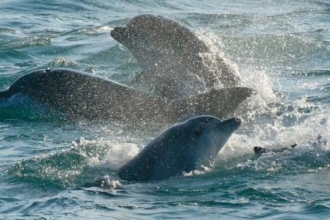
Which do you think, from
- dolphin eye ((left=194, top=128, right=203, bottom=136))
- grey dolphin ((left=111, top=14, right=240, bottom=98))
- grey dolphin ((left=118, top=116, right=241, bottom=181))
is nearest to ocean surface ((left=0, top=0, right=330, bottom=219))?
grey dolphin ((left=118, top=116, right=241, bottom=181))

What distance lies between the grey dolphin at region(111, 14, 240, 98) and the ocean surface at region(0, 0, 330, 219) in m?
0.79

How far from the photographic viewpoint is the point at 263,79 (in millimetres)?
18062

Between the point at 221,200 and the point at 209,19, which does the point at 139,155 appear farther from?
the point at 209,19

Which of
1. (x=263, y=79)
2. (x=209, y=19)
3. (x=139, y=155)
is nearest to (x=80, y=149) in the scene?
(x=139, y=155)

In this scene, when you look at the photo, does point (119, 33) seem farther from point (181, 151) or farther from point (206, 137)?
point (181, 151)

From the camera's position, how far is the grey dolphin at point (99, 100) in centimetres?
1521

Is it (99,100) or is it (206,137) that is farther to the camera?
(99,100)

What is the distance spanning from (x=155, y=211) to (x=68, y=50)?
40.6 ft

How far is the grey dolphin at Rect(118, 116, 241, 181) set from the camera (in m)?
11.6

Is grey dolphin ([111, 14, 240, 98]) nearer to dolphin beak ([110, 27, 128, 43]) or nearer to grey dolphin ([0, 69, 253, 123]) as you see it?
dolphin beak ([110, 27, 128, 43])

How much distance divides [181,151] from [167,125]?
11.1ft

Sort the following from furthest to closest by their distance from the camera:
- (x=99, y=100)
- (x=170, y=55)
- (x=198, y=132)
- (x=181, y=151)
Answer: (x=170, y=55) → (x=99, y=100) → (x=198, y=132) → (x=181, y=151)

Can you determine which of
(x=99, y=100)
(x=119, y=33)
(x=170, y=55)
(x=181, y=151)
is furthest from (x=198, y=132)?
(x=119, y=33)

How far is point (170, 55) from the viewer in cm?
1730
